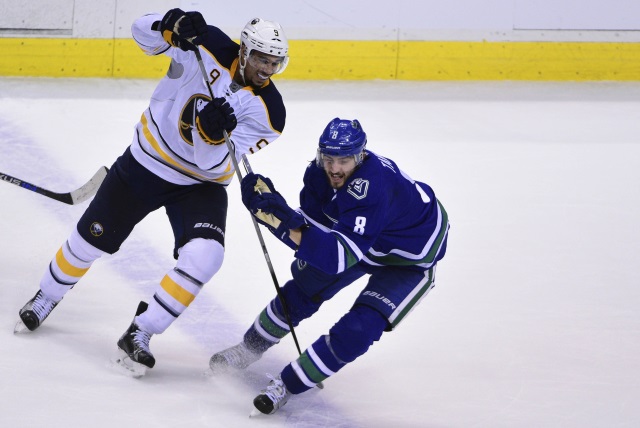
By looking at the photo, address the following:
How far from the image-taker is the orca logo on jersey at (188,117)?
3379 mm

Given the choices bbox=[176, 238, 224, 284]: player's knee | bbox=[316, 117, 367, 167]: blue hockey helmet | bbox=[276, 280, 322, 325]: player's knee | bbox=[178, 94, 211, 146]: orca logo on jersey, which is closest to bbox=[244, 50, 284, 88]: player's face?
bbox=[178, 94, 211, 146]: orca logo on jersey

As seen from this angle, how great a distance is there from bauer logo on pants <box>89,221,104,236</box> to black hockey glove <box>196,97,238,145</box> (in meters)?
0.45

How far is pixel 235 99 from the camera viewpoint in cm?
337

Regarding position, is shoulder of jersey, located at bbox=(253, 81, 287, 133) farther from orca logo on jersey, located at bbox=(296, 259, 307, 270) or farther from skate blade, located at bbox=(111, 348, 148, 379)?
skate blade, located at bbox=(111, 348, 148, 379)

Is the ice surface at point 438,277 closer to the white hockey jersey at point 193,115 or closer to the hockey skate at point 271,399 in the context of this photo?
the hockey skate at point 271,399

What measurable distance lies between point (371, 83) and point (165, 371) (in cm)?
346

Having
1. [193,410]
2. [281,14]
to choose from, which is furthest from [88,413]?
[281,14]

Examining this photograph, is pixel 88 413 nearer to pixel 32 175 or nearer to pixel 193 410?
pixel 193 410

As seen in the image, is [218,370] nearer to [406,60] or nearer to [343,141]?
[343,141]

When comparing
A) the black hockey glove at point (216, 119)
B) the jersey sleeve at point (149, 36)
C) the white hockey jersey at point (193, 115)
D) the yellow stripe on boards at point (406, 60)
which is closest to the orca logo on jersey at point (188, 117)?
the white hockey jersey at point (193, 115)

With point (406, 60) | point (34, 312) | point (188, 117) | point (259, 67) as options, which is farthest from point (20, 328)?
point (406, 60)

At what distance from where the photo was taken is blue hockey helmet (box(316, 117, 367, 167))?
295 cm

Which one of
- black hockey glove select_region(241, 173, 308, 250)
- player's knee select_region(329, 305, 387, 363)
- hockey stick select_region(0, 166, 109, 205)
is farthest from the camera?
hockey stick select_region(0, 166, 109, 205)

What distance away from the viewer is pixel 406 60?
6.50 m
